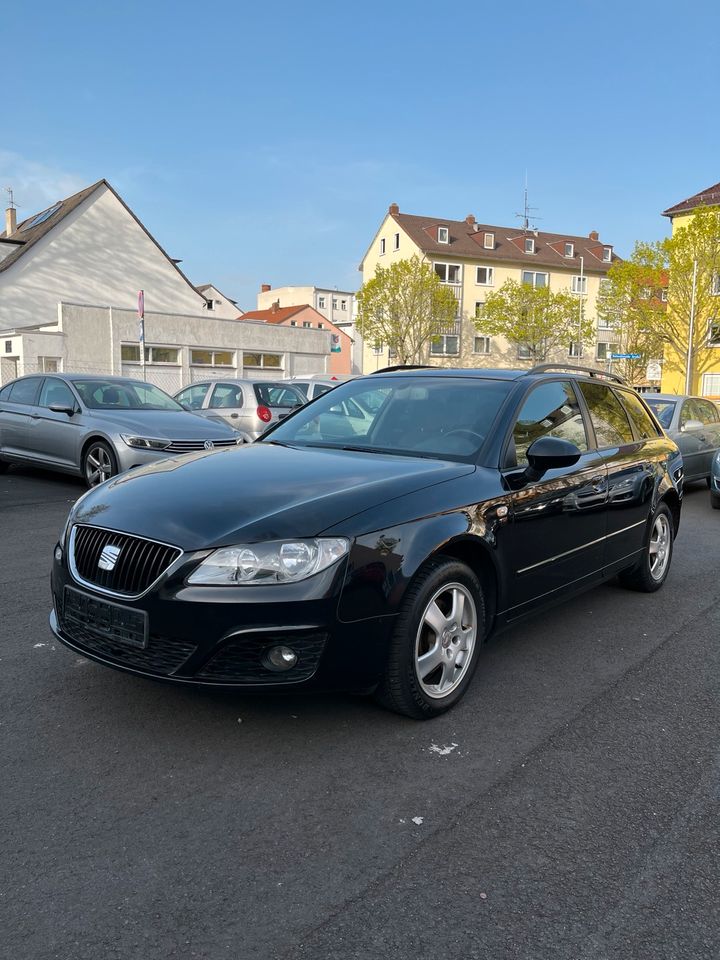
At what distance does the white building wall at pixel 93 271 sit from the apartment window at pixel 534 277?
32.0m

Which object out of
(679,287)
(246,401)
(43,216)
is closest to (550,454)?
(246,401)

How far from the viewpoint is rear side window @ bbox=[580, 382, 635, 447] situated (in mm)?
5133

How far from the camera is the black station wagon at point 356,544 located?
304 cm

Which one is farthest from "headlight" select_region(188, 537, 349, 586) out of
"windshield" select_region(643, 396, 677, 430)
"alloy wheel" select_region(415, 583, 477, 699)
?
"windshield" select_region(643, 396, 677, 430)

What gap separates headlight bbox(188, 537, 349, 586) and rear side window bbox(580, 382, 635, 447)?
2.65m

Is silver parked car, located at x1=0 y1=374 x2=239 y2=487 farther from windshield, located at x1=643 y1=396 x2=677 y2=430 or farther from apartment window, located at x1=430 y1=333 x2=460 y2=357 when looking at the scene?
apartment window, located at x1=430 y1=333 x2=460 y2=357

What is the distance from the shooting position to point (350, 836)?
8.63ft

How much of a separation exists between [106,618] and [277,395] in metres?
11.1

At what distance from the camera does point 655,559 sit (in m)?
5.92

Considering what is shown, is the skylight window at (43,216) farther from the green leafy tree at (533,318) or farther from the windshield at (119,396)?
the windshield at (119,396)

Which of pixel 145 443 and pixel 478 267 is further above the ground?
pixel 478 267

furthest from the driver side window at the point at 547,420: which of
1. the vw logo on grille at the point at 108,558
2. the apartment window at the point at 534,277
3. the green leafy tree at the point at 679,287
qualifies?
the apartment window at the point at 534,277

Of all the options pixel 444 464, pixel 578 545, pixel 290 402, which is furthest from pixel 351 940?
pixel 290 402

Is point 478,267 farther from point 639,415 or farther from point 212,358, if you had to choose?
point 639,415
